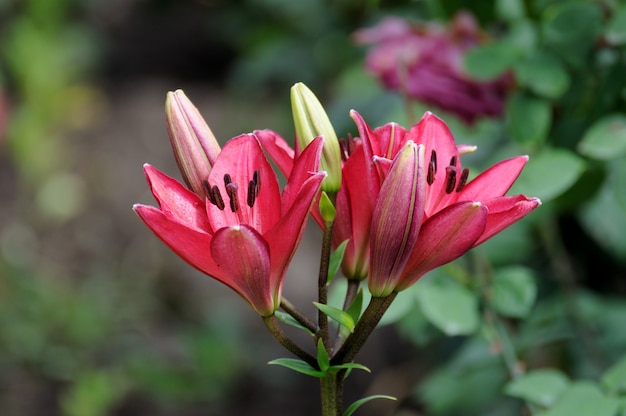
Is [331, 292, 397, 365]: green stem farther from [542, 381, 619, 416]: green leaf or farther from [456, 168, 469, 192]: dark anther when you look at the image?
[542, 381, 619, 416]: green leaf

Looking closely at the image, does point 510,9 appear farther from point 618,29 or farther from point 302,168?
point 302,168

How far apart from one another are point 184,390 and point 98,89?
163cm

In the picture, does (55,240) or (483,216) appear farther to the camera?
(55,240)

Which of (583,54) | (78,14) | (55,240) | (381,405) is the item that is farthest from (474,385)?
(78,14)

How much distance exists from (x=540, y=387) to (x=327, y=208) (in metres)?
0.35

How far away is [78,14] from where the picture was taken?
330cm

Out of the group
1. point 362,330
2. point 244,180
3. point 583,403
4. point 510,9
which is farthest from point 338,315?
point 510,9

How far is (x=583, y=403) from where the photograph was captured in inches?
28.2

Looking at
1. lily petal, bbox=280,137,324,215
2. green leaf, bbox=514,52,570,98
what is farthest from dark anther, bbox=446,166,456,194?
green leaf, bbox=514,52,570,98

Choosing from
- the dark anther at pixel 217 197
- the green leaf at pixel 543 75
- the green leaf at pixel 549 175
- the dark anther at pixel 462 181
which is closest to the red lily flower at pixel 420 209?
the dark anther at pixel 462 181

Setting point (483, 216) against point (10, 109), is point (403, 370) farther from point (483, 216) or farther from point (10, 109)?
point (10, 109)

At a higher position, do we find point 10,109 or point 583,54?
point 10,109

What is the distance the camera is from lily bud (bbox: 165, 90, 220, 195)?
0.56 meters

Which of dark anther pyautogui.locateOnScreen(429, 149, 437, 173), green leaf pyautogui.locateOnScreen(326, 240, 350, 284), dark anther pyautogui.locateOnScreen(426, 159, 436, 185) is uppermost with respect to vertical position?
dark anther pyautogui.locateOnScreen(429, 149, 437, 173)
